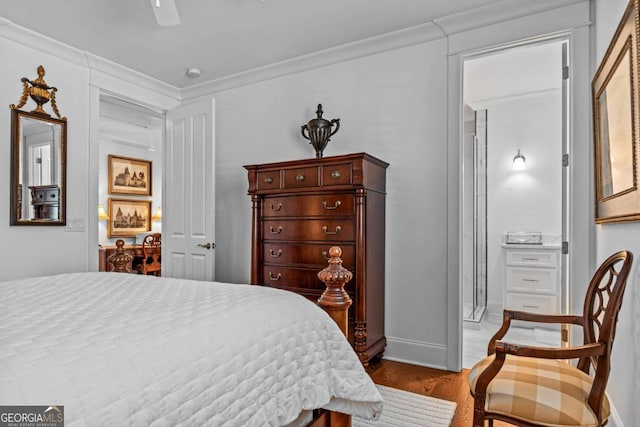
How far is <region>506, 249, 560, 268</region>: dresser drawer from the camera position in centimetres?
396

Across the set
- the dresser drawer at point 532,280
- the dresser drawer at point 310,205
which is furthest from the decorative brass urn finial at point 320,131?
the dresser drawer at point 532,280

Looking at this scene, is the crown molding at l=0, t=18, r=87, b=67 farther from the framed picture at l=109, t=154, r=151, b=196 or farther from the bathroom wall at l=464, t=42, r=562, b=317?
the bathroom wall at l=464, t=42, r=562, b=317

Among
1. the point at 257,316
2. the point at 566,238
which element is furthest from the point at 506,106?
the point at 257,316

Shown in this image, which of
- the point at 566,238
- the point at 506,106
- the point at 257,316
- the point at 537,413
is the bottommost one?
the point at 537,413

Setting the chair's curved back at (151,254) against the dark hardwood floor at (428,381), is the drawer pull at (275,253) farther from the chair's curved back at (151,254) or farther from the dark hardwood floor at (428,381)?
the chair's curved back at (151,254)

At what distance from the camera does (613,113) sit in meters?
1.79

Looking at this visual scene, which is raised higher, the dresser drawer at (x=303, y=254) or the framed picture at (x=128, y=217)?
the framed picture at (x=128, y=217)

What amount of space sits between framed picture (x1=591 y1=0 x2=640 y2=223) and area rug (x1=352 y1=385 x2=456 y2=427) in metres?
1.33

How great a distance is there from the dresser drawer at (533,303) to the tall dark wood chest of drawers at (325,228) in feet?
6.26

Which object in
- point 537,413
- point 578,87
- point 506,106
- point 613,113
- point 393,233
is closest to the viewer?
point 537,413

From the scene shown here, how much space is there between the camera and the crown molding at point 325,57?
9.75ft

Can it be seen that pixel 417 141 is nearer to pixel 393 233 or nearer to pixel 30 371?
pixel 393 233

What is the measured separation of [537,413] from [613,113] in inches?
54.0

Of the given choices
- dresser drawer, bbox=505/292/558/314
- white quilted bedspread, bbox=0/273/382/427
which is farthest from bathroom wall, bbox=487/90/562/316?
white quilted bedspread, bbox=0/273/382/427
